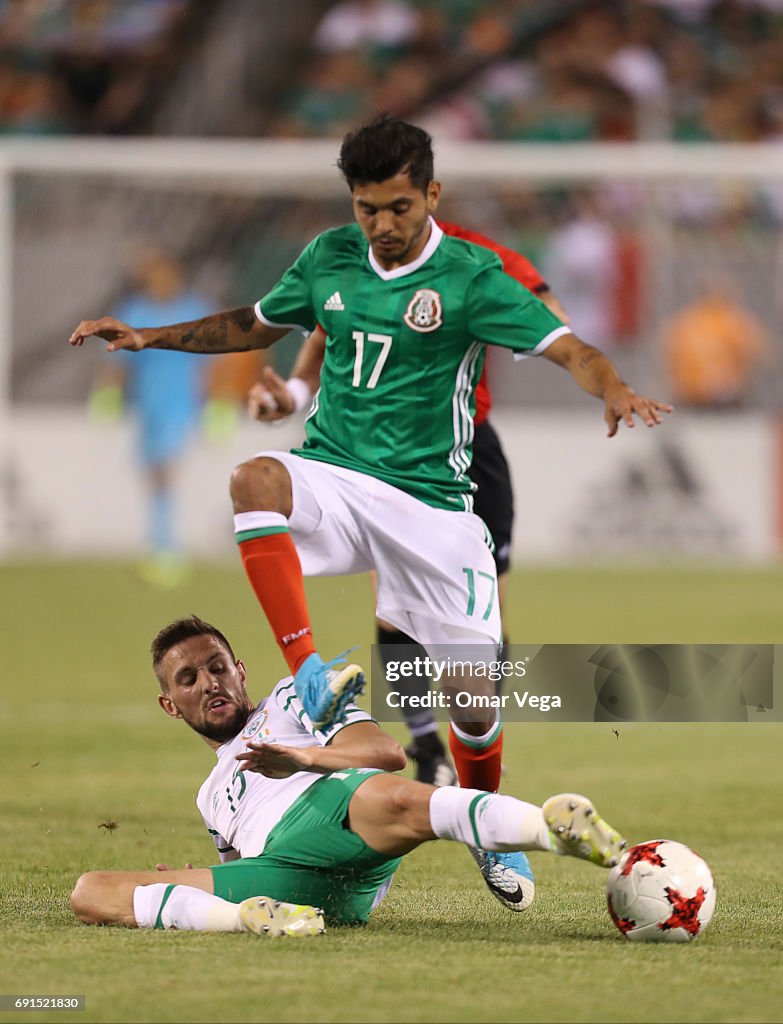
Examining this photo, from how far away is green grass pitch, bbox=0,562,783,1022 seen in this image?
13.5 ft

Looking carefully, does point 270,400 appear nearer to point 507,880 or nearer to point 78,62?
point 507,880

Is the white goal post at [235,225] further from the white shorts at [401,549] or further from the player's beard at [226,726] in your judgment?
the player's beard at [226,726]

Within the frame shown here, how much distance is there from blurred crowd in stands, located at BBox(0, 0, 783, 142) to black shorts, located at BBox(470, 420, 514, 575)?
46.7ft

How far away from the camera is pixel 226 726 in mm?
5371

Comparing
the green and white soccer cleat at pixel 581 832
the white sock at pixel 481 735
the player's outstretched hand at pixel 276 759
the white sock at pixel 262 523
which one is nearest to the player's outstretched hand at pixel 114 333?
the white sock at pixel 262 523

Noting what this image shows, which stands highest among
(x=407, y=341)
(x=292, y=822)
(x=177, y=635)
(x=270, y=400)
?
(x=407, y=341)

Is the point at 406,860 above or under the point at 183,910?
under

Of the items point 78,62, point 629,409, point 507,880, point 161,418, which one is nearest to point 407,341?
point 629,409

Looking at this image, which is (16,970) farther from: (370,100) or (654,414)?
(370,100)

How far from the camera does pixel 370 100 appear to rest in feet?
70.7

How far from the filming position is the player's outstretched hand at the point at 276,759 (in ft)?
15.6

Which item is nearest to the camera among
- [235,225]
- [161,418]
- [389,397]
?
[389,397]

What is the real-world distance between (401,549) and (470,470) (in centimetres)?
159

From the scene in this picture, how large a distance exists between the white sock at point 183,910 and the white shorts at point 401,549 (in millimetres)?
1219
